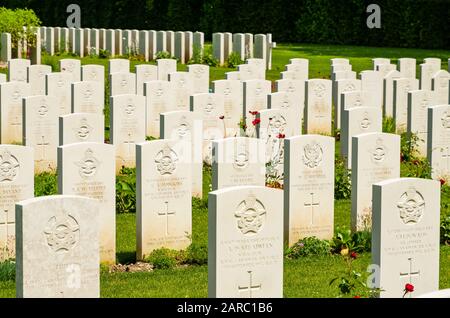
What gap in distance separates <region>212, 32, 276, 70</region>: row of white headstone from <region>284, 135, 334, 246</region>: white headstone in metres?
18.3

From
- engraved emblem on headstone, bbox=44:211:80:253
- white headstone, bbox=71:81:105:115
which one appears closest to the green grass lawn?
engraved emblem on headstone, bbox=44:211:80:253

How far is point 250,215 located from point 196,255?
2.34 metres

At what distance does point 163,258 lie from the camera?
1095cm

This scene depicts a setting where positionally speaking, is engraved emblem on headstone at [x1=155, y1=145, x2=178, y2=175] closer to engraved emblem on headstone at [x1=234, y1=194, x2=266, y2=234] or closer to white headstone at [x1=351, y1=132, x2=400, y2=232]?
white headstone at [x1=351, y1=132, x2=400, y2=232]

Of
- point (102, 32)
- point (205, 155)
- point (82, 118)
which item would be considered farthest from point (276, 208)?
point (102, 32)

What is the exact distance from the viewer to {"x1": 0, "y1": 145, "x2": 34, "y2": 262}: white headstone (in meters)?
10.9

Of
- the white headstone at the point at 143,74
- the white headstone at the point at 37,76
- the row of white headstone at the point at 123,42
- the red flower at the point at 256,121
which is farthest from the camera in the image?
the row of white headstone at the point at 123,42

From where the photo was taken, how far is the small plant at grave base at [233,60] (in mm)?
→ 30062

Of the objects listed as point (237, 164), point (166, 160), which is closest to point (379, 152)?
point (237, 164)

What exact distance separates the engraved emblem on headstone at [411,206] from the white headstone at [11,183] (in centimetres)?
373

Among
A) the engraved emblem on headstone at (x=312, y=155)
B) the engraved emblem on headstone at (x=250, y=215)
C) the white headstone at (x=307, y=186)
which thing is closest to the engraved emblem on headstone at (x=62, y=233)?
the engraved emblem on headstone at (x=250, y=215)

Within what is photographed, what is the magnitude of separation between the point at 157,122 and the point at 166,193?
7178 mm

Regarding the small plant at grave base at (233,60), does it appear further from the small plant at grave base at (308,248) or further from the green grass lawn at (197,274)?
the small plant at grave base at (308,248)

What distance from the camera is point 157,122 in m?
18.3
